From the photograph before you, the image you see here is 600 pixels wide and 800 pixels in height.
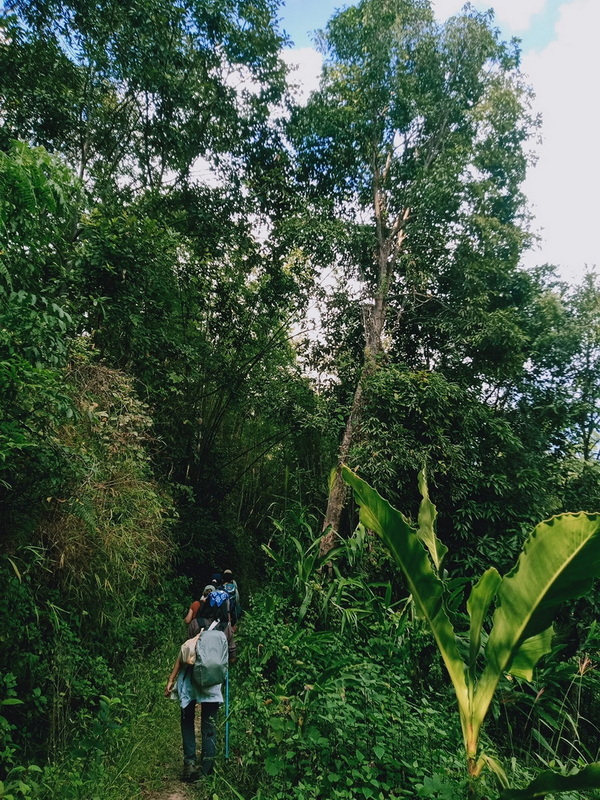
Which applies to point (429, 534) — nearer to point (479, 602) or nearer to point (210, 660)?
point (479, 602)

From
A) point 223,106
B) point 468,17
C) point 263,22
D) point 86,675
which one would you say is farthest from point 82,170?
point 468,17

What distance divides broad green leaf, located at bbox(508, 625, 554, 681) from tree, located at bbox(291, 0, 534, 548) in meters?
5.42

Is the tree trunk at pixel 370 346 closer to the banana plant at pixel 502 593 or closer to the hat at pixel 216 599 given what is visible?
the hat at pixel 216 599

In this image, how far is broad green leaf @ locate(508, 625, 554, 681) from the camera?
2.36m

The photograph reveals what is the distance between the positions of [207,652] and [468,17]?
10494 mm

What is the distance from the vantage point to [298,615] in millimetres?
4953

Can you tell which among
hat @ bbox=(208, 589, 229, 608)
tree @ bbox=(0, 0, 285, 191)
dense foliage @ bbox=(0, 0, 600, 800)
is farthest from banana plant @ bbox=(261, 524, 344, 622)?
tree @ bbox=(0, 0, 285, 191)

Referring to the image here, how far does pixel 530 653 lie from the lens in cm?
238

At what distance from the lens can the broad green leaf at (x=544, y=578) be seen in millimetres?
1917

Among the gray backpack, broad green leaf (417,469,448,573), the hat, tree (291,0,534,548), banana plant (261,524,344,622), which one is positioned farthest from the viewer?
tree (291,0,534,548)

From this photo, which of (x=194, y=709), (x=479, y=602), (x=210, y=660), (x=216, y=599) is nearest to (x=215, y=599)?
(x=216, y=599)

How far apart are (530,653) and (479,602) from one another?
0.34m

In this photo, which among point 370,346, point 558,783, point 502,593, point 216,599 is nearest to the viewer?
point 558,783

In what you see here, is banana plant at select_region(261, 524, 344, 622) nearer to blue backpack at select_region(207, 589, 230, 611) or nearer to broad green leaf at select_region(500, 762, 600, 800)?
blue backpack at select_region(207, 589, 230, 611)
